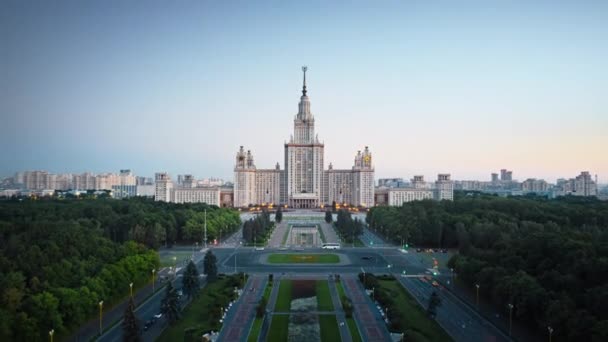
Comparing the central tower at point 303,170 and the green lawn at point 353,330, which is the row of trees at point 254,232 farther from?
the central tower at point 303,170

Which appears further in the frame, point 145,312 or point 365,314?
point 145,312

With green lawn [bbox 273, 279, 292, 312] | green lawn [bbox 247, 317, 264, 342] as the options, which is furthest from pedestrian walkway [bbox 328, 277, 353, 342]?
green lawn [bbox 247, 317, 264, 342]

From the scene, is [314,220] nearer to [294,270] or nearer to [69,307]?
[294,270]

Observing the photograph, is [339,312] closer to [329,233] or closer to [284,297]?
[284,297]

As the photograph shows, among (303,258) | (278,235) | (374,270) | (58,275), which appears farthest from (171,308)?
(278,235)

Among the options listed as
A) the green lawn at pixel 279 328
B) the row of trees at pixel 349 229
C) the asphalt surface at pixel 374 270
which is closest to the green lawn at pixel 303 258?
the asphalt surface at pixel 374 270

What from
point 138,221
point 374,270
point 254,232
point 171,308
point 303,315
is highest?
point 138,221

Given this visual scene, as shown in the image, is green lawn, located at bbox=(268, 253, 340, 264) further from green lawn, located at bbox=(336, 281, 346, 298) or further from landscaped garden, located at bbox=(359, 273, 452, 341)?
landscaped garden, located at bbox=(359, 273, 452, 341)

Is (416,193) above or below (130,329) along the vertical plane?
above
